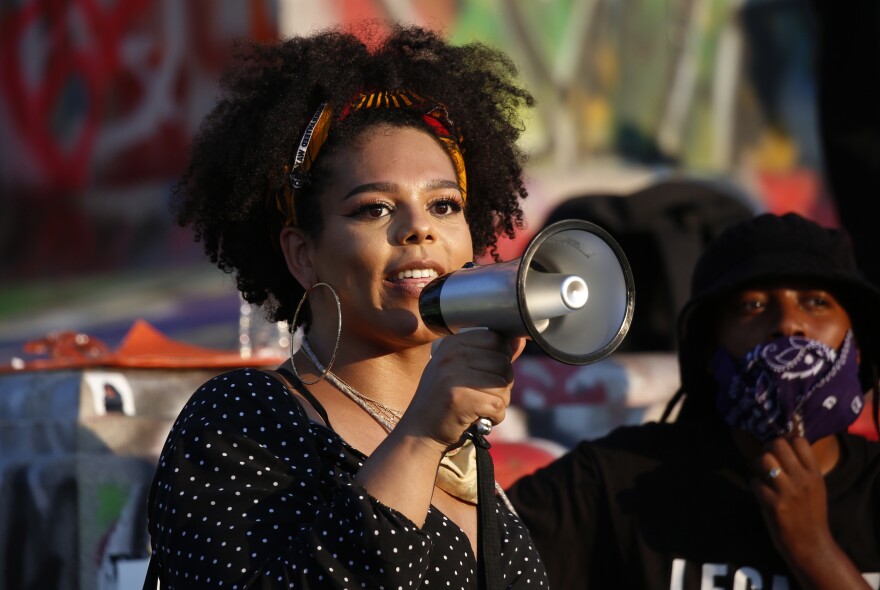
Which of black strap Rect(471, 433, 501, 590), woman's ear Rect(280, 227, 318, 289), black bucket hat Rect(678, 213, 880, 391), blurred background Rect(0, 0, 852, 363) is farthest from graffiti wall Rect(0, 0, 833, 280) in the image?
black strap Rect(471, 433, 501, 590)

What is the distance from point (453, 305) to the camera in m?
1.95

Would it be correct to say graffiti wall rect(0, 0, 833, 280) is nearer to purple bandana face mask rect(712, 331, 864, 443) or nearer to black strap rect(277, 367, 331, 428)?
purple bandana face mask rect(712, 331, 864, 443)

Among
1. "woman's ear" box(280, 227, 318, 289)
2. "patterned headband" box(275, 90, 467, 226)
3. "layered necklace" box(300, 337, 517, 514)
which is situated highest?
"patterned headband" box(275, 90, 467, 226)

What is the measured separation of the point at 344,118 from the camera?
7.91 ft

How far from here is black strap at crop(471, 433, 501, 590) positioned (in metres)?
2.09

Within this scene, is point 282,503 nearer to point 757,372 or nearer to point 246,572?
point 246,572

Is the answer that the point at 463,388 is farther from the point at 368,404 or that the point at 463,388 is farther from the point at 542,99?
the point at 542,99

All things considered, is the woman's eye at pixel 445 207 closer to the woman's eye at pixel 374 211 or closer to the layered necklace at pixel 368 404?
the woman's eye at pixel 374 211

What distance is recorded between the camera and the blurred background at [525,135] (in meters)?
8.81

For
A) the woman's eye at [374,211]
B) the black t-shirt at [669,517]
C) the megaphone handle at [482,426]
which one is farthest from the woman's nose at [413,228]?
the black t-shirt at [669,517]

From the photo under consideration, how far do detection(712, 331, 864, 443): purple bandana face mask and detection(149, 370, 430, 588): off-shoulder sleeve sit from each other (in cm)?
148

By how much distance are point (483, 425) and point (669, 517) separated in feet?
4.71

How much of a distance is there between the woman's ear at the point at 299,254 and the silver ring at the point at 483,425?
0.56m

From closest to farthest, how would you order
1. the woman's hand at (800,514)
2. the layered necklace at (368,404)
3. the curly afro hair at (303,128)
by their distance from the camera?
the layered necklace at (368,404), the curly afro hair at (303,128), the woman's hand at (800,514)
